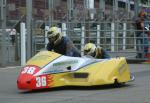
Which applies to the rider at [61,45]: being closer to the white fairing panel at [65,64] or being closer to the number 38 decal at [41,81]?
the white fairing panel at [65,64]

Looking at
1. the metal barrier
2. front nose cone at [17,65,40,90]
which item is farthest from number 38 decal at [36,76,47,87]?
the metal barrier

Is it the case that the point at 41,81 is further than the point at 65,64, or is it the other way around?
the point at 65,64

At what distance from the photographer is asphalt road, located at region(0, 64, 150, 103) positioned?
949cm

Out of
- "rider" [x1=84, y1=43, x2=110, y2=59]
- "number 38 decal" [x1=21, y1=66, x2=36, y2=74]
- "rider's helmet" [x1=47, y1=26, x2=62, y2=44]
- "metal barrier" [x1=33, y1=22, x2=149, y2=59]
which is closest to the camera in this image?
"number 38 decal" [x1=21, y1=66, x2=36, y2=74]

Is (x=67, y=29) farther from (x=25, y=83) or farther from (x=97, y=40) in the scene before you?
(x=25, y=83)

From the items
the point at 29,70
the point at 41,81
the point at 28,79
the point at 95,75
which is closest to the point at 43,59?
the point at 29,70

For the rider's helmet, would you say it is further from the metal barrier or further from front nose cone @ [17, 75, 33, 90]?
the metal barrier

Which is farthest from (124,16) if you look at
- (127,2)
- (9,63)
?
(9,63)

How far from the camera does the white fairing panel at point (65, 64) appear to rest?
10891 mm

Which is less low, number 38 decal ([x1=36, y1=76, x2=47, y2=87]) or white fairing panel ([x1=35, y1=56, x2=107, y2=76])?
white fairing panel ([x1=35, y1=56, x2=107, y2=76])

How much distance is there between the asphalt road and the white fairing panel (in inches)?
17.6

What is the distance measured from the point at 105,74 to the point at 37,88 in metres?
1.47

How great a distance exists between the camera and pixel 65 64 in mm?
11125

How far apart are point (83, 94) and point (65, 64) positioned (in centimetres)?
102
